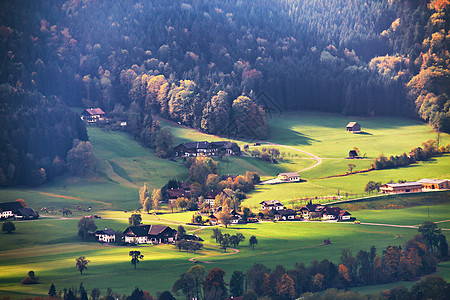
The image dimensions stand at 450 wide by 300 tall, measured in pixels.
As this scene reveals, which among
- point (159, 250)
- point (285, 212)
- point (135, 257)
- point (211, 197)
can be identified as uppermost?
point (211, 197)

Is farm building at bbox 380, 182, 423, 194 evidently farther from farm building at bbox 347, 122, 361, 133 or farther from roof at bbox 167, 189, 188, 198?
farm building at bbox 347, 122, 361, 133

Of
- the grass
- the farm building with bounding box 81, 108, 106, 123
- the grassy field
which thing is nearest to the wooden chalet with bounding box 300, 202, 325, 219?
the grassy field

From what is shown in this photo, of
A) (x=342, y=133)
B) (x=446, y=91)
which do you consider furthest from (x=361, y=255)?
(x=446, y=91)

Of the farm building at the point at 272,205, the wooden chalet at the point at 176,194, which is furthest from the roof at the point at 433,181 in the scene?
the wooden chalet at the point at 176,194

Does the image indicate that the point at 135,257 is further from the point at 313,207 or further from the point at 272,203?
the point at 313,207

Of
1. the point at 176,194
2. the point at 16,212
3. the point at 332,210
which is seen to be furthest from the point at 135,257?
the point at 176,194

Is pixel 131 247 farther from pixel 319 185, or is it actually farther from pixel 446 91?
pixel 446 91
